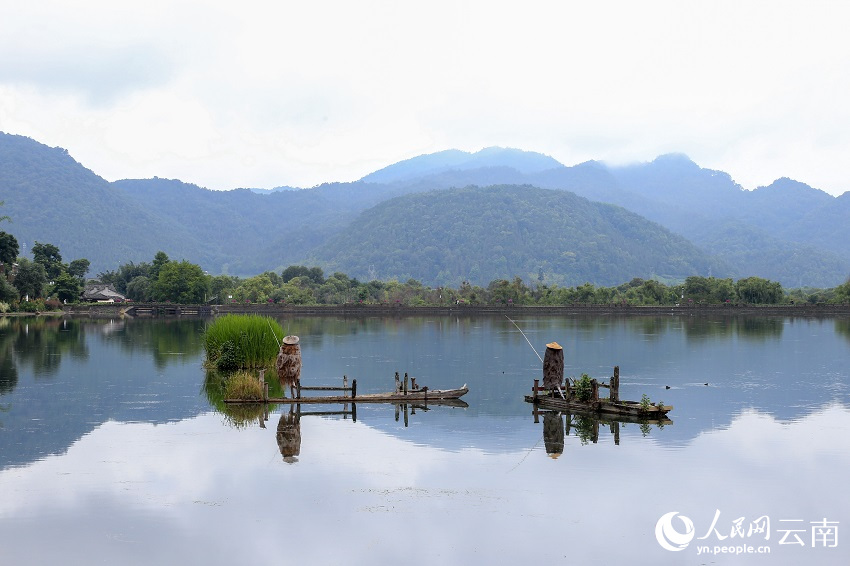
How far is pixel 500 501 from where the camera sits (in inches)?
765

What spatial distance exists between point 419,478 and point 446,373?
24958 millimetres

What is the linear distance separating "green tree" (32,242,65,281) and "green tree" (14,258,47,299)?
1486 centimetres

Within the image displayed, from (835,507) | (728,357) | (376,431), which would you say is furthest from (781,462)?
(728,357)

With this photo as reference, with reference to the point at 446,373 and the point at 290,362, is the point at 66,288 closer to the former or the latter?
the point at 446,373

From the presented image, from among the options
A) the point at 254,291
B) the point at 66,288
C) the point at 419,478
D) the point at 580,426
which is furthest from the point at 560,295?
the point at 419,478

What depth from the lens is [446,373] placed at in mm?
46625

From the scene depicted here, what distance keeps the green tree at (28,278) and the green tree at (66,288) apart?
964cm

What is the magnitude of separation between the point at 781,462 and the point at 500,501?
31.7ft

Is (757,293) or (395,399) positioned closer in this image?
(395,399)

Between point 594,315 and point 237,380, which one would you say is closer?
point 237,380

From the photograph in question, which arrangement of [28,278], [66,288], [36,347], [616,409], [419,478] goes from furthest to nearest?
[66,288]
[28,278]
[36,347]
[616,409]
[419,478]

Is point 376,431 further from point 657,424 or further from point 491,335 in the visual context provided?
point 491,335

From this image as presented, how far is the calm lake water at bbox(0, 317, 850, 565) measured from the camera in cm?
1662

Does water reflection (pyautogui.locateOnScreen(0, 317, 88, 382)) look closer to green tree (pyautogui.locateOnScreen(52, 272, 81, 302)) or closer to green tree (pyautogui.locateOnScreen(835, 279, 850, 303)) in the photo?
green tree (pyautogui.locateOnScreen(52, 272, 81, 302))
